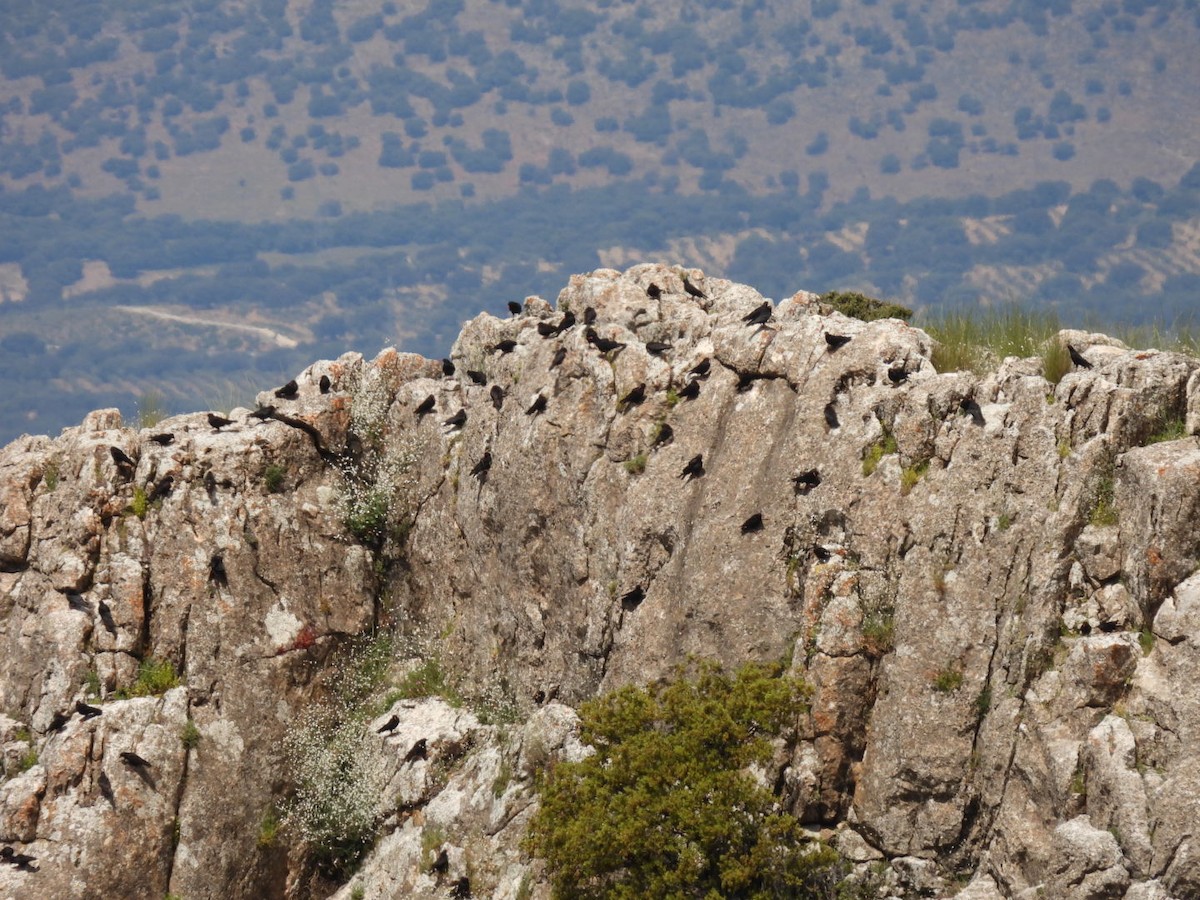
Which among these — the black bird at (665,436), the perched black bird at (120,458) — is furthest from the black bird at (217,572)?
the black bird at (665,436)

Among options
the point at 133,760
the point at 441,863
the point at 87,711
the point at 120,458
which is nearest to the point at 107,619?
the point at 87,711

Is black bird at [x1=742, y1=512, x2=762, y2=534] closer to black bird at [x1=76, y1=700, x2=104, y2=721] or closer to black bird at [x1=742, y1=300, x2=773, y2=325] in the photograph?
black bird at [x1=742, y1=300, x2=773, y2=325]

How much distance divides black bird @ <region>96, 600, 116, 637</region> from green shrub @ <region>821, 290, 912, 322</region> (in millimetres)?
18141

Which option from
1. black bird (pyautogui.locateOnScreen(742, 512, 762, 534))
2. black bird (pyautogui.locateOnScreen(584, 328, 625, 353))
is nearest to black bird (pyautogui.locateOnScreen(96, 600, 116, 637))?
black bird (pyautogui.locateOnScreen(584, 328, 625, 353))

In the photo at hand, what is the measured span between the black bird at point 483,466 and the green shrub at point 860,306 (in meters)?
9.39

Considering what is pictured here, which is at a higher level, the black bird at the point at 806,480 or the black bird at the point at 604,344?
the black bird at the point at 604,344

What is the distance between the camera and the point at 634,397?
116ft

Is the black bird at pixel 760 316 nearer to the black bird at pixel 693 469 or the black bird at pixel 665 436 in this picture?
the black bird at pixel 665 436

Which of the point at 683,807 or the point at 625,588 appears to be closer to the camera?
the point at 683,807

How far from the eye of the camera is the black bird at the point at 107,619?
3660 centimetres

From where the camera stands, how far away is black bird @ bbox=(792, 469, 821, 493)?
31281 millimetres

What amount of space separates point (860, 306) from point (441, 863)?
58.3 ft

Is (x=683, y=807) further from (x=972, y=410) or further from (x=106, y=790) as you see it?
(x=106, y=790)

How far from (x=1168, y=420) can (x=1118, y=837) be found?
710 centimetres
